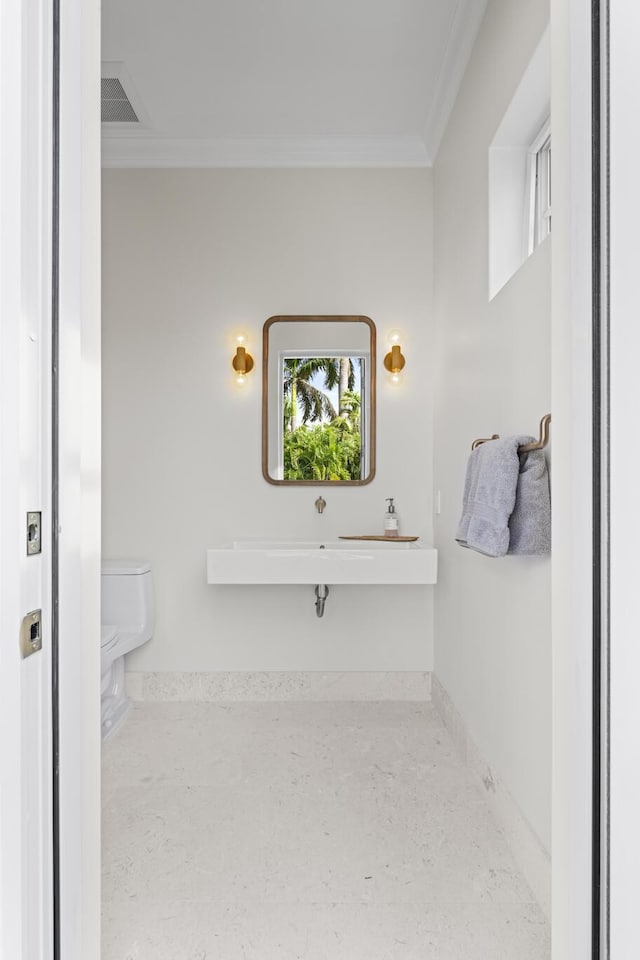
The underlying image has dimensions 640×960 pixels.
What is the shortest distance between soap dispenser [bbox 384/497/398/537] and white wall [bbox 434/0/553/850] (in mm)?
204

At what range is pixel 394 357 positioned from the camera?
127 inches

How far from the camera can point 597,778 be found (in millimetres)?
927

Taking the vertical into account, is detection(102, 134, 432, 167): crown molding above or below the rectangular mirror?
above

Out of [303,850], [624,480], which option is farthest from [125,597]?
[624,480]

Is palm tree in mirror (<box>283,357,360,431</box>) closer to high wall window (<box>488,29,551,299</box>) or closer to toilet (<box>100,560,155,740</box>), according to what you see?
toilet (<box>100,560,155,740</box>)

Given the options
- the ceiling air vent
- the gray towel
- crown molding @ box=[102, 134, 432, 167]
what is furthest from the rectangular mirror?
the gray towel

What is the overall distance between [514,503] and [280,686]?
1.90 metres

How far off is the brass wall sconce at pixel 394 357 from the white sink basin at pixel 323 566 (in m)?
0.95

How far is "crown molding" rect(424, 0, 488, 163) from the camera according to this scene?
2.30 metres

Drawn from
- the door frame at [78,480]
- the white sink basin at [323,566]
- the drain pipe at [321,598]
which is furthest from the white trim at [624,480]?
the drain pipe at [321,598]

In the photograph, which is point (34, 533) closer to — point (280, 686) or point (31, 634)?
point (31, 634)

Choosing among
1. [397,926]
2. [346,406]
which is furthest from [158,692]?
[397,926]

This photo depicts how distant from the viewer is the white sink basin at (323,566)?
9.13 feet

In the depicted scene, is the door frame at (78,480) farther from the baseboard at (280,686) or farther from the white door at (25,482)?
the baseboard at (280,686)
